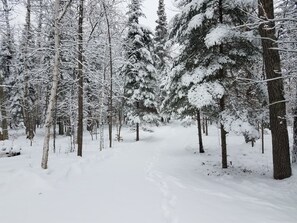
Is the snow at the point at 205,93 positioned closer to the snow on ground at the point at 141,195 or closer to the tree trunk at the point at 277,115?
Answer: the tree trunk at the point at 277,115

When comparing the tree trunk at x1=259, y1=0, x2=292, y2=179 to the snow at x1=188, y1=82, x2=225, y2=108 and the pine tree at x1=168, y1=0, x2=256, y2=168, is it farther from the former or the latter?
the snow at x1=188, y1=82, x2=225, y2=108

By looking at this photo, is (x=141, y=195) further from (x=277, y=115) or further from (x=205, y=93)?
(x=277, y=115)

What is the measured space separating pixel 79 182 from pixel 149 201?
284 cm

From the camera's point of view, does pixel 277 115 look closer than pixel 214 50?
Yes

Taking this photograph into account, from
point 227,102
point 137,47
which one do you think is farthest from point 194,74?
point 137,47

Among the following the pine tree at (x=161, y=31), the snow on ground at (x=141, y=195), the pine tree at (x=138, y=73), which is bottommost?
the snow on ground at (x=141, y=195)

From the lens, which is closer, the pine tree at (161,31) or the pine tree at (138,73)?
the pine tree at (138,73)

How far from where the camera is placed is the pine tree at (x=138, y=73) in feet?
82.5

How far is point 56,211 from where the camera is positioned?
5590mm

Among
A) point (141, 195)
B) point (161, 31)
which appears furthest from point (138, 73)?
point (141, 195)

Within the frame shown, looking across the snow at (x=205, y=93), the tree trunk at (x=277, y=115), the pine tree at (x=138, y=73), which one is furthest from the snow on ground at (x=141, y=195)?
the pine tree at (x=138, y=73)

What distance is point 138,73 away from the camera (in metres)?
25.1

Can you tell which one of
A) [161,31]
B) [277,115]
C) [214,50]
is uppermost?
[161,31]

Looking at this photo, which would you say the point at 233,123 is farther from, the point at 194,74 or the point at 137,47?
the point at 137,47
